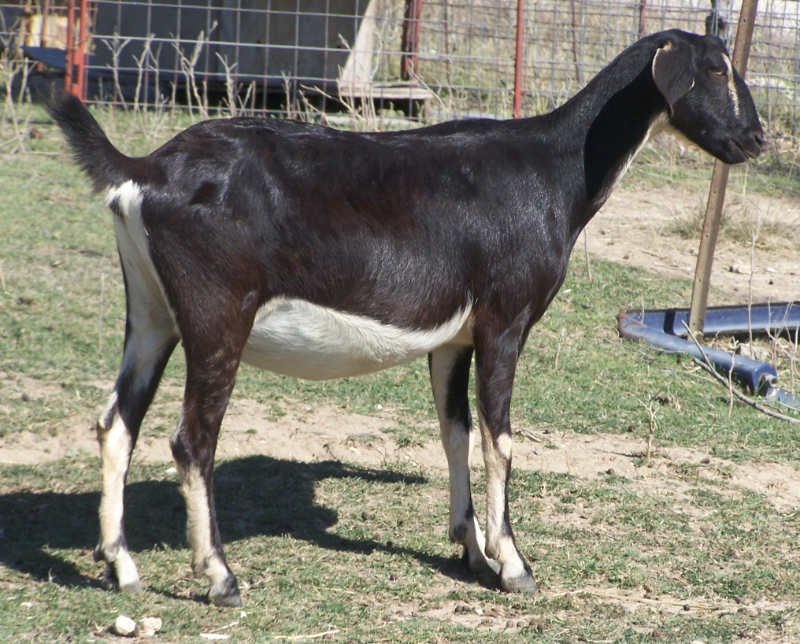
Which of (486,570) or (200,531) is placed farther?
(486,570)

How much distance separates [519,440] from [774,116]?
358 inches

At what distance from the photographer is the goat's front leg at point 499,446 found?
4.41 meters

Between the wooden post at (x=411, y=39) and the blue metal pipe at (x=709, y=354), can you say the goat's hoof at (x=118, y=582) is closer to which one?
the blue metal pipe at (x=709, y=354)

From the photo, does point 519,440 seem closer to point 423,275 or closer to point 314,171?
point 423,275

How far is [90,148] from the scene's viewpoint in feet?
13.0

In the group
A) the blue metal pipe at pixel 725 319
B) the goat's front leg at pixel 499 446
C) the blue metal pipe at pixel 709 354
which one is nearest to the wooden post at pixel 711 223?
the blue metal pipe at pixel 725 319

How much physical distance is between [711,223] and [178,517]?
4.62 m

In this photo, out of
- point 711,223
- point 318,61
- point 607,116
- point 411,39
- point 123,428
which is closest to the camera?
point 123,428

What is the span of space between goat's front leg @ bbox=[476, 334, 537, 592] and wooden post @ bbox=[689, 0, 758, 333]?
12.1 ft

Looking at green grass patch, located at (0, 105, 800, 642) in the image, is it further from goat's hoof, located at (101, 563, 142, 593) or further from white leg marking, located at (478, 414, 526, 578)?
white leg marking, located at (478, 414, 526, 578)

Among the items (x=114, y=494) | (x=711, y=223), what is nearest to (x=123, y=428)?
(x=114, y=494)

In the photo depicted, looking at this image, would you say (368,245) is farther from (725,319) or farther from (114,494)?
(725,319)

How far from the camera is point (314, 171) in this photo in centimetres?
409

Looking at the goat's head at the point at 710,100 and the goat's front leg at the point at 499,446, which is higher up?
the goat's head at the point at 710,100
